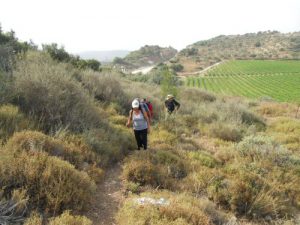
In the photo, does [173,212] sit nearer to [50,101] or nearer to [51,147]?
[51,147]

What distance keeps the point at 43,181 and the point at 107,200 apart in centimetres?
141

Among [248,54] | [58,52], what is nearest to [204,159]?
[58,52]

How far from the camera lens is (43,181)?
15.3ft

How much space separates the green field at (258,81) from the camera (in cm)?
5253

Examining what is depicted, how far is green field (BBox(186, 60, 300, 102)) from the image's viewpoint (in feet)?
172

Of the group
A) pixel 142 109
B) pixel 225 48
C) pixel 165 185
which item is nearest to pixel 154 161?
pixel 165 185

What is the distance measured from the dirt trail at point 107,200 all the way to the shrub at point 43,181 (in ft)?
0.90

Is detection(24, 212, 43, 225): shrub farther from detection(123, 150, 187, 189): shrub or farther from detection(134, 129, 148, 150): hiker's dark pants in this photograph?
detection(134, 129, 148, 150): hiker's dark pants

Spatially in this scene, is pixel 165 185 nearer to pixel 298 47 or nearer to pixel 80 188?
pixel 80 188

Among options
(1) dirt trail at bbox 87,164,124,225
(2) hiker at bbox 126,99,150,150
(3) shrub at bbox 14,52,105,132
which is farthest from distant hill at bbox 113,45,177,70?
(1) dirt trail at bbox 87,164,124,225

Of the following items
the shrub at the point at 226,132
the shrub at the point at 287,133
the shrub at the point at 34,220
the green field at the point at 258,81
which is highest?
the shrub at the point at 34,220

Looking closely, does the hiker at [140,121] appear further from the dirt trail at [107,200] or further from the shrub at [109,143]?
the dirt trail at [107,200]

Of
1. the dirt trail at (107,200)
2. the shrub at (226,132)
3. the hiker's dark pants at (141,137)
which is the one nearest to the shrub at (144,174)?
the dirt trail at (107,200)

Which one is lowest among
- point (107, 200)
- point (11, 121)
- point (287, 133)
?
point (287, 133)
